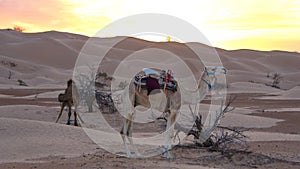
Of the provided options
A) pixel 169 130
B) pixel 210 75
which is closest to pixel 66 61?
pixel 210 75

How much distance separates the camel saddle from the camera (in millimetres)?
11805

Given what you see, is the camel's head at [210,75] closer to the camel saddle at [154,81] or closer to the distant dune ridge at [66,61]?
the camel saddle at [154,81]

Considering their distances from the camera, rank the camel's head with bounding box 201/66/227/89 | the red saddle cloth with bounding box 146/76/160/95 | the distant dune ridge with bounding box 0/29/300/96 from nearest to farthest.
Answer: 1. the red saddle cloth with bounding box 146/76/160/95
2. the camel's head with bounding box 201/66/227/89
3. the distant dune ridge with bounding box 0/29/300/96

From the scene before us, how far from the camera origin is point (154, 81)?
466 inches

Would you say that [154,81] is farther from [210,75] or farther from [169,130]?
[210,75]

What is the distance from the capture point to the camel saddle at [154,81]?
11805mm

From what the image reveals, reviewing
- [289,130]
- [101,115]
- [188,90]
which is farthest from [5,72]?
[188,90]

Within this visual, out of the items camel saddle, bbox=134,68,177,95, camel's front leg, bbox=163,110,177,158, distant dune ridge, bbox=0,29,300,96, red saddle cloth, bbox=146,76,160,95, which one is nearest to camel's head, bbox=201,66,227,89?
camel saddle, bbox=134,68,177,95

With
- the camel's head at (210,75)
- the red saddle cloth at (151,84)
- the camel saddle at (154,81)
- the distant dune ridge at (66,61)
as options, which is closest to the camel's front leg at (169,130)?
Result: the camel saddle at (154,81)

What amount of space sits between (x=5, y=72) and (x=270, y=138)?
51039 millimetres

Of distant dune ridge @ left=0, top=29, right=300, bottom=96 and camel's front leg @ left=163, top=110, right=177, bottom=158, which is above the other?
distant dune ridge @ left=0, top=29, right=300, bottom=96

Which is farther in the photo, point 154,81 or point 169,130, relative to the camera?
point 169,130

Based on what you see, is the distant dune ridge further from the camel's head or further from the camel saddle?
Result: the camel saddle

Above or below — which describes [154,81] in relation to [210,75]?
below
